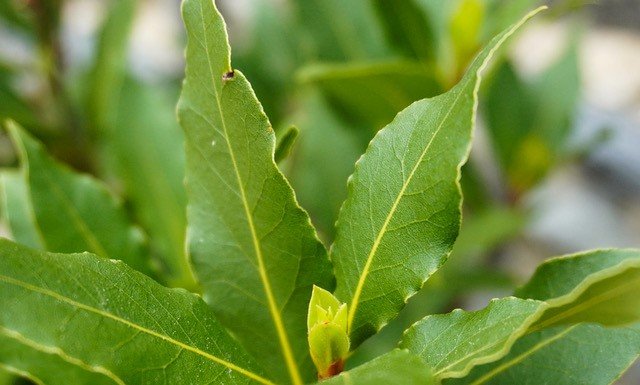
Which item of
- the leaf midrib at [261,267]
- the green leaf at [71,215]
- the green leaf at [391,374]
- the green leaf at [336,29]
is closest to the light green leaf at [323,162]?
the green leaf at [336,29]

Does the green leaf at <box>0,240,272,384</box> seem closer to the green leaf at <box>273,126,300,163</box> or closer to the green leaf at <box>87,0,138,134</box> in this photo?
the green leaf at <box>273,126,300,163</box>

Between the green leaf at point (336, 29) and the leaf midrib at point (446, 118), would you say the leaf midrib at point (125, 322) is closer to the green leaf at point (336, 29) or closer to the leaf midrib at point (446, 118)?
the leaf midrib at point (446, 118)

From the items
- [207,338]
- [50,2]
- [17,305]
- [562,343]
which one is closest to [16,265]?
[17,305]

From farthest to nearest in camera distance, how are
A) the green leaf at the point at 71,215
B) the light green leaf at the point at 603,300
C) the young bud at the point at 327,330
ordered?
the green leaf at the point at 71,215, the young bud at the point at 327,330, the light green leaf at the point at 603,300

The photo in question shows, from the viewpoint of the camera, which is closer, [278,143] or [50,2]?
[278,143]

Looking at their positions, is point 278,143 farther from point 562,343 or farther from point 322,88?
point 322,88

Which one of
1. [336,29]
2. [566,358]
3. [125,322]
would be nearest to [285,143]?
[125,322]
